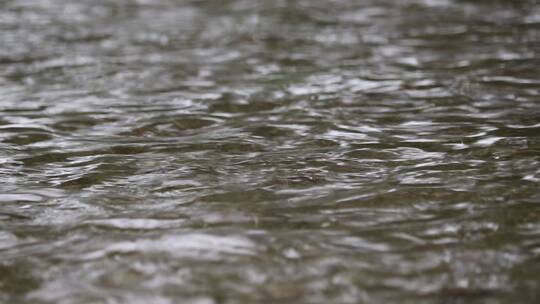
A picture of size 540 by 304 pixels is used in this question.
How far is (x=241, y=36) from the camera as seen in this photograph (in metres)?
5.46

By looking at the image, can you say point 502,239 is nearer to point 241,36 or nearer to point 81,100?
point 81,100

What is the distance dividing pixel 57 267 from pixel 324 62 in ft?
9.28

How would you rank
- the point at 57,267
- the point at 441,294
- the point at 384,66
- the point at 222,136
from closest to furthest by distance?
the point at 441,294
the point at 57,267
the point at 222,136
the point at 384,66

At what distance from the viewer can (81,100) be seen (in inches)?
154

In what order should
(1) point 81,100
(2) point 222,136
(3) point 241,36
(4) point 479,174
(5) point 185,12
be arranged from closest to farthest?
(4) point 479,174 < (2) point 222,136 < (1) point 81,100 < (3) point 241,36 < (5) point 185,12

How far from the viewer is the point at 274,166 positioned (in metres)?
2.80

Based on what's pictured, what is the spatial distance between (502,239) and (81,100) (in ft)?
8.06

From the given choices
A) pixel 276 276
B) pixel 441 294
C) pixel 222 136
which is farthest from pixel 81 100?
pixel 441 294

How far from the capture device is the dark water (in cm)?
196

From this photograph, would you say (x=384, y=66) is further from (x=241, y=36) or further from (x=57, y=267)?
(x=57, y=267)

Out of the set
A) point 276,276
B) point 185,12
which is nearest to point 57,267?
point 276,276

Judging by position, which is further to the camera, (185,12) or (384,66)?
(185,12)

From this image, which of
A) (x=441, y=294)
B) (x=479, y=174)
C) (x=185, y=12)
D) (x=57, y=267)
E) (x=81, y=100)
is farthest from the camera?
(x=185, y=12)

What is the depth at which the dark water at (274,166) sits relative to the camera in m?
1.96
